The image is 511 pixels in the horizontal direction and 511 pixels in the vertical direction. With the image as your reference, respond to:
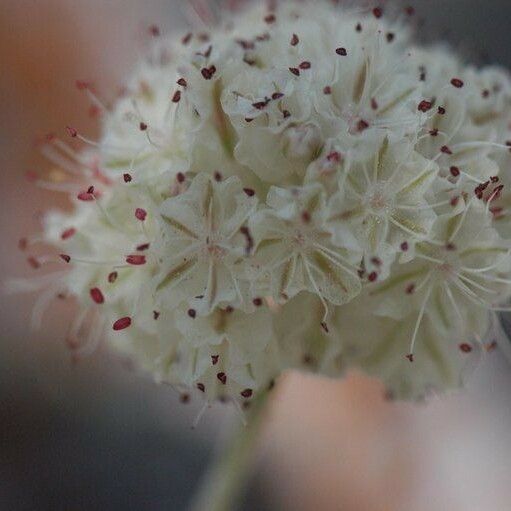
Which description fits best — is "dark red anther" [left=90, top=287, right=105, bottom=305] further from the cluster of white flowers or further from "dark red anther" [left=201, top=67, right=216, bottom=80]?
"dark red anther" [left=201, top=67, right=216, bottom=80]

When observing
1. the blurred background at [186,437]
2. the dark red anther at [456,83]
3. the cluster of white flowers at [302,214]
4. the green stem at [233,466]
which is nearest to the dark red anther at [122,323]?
the cluster of white flowers at [302,214]

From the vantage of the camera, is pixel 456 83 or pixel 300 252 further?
pixel 456 83

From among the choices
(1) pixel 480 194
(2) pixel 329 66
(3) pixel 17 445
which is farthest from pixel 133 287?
(3) pixel 17 445

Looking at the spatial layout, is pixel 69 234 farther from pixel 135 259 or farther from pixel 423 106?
pixel 423 106

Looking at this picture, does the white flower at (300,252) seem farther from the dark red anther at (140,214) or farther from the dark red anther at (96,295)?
the dark red anther at (96,295)

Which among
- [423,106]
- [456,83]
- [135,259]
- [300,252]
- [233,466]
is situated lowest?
[233,466]

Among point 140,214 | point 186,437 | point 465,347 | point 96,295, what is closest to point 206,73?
point 140,214

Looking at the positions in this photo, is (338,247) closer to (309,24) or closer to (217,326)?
(217,326)

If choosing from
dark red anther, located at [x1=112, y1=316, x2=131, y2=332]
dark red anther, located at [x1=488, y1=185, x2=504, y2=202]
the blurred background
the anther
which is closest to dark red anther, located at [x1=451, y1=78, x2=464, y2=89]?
dark red anther, located at [x1=488, y1=185, x2=504, y2=202]
